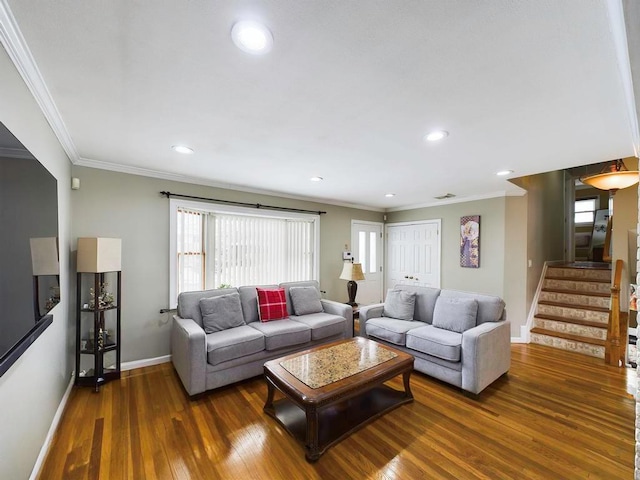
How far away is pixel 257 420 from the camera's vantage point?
89.2 inches

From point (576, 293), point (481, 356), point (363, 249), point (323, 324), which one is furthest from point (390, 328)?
point (576, 293)

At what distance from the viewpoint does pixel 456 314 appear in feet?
10.1

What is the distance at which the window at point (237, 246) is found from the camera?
3559mm

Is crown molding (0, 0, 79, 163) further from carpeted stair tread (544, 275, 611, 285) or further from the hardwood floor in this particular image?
carpeted stair tread (544, 275, 611, 285)

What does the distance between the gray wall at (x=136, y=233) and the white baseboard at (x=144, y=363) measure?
0.04 m

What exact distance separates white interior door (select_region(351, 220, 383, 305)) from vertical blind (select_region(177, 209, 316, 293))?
1.15m

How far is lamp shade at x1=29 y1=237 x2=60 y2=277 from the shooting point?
143 centimetres

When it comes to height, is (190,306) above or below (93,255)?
below

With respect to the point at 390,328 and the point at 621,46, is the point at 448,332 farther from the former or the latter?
the point at 621,46

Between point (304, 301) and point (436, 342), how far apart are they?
179 centimetres

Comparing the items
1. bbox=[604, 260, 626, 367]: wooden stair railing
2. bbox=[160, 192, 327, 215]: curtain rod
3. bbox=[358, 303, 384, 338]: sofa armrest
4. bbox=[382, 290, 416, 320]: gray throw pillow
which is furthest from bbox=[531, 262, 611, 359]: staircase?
bbox=[160, 192, 327, 215]: curtain rod

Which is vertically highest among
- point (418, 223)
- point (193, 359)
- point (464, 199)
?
point (464, 199)

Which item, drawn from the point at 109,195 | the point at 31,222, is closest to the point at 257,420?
the point at 31,222

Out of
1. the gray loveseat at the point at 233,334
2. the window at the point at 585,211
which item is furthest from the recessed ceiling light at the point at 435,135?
the window at the point at 585,211
